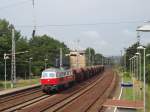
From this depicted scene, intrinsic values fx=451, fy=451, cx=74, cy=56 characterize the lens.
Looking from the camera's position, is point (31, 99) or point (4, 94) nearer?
point (31, 99)

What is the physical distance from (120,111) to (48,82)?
2408 cm

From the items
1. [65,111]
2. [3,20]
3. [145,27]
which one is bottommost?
[65,111]

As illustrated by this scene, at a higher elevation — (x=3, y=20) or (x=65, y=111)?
(x=3, y=20)

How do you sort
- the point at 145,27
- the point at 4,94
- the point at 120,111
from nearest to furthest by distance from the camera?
the point at 145,27
the point at 120,111
the point at 4,94

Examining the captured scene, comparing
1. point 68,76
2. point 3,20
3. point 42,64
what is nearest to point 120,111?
point 68,76

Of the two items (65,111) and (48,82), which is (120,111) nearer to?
(65,111)

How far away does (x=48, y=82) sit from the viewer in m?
51.8

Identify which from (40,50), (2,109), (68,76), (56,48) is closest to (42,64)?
(40,50)

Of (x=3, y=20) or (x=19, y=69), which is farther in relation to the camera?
(x=3, y=20)

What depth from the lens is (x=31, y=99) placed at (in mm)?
44438

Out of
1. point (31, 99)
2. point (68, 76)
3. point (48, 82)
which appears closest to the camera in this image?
point (31, 99)

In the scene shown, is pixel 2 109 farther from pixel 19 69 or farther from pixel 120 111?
pixel 19 69

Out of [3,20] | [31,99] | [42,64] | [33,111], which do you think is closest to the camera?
[33,111]

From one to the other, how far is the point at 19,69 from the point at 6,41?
7.28m
